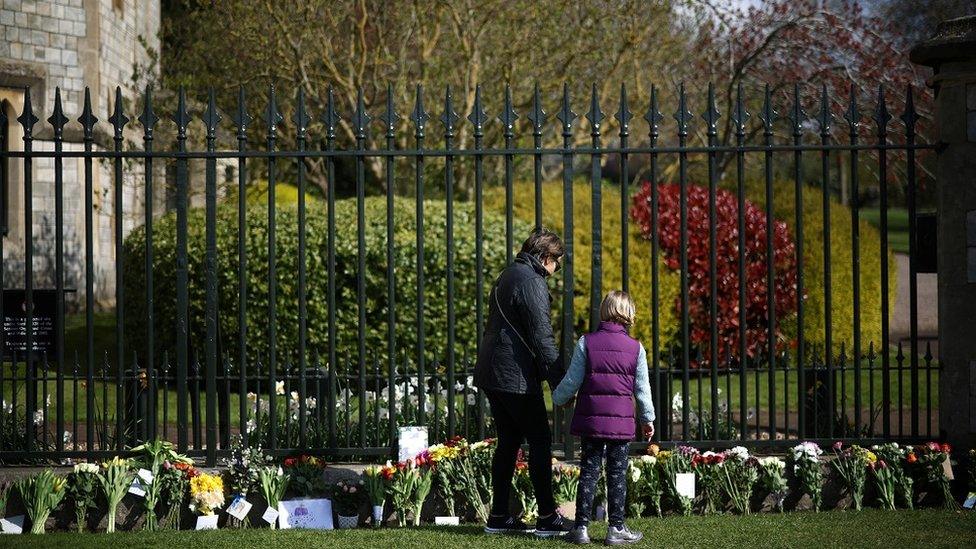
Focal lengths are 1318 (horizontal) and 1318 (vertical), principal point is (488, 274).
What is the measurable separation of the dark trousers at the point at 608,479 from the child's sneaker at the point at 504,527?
362 mm

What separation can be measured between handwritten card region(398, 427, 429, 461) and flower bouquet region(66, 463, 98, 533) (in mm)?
1530

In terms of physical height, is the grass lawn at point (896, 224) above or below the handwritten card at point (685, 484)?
above

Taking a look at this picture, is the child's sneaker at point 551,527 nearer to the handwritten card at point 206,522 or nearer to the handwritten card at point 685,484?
the handwritten card at point 685,484

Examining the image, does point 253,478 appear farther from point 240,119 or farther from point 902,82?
point 902,82

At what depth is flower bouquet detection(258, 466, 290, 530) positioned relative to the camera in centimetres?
660

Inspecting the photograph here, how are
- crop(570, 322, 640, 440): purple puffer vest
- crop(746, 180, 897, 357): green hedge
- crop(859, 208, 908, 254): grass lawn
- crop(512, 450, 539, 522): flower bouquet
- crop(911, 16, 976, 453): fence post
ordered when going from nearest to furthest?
crop(570, 322, 640, 440): purple puffer vest
crop(512, 450, 539, 522): flower bouquet
crop(911, 16, 976, 453): fence post
crop(746, 180, 897, 357): green hedge
crop(859, 208, 908, 254): grass lawn

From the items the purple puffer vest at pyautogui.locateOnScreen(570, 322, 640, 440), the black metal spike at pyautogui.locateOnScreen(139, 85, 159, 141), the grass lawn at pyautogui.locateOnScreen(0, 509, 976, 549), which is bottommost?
the grass lawn at pyautogui.locateOnScreen(0, 509, 976, 549)

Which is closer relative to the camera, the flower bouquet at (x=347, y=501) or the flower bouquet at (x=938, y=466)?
the flower bouquet at (x=347, y=501)

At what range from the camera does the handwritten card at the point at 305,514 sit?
6.63m

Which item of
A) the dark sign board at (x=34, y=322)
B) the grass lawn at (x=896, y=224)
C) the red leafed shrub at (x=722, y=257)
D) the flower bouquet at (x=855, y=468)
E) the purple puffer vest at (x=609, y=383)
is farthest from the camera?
the grass lawn at (x=896, y=224)

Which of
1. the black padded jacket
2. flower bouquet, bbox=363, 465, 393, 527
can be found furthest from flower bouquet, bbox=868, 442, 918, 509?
flower bouquet, bbox=363, 465, 393, 527

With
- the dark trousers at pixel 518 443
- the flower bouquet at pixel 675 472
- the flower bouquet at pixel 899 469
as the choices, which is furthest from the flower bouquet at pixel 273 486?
the flower bouquet at pixel 899 469

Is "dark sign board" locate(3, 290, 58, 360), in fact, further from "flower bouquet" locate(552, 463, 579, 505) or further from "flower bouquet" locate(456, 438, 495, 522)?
"flower bouquet" locate(552, 463, 579, 505)

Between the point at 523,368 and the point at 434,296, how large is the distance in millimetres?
5530
